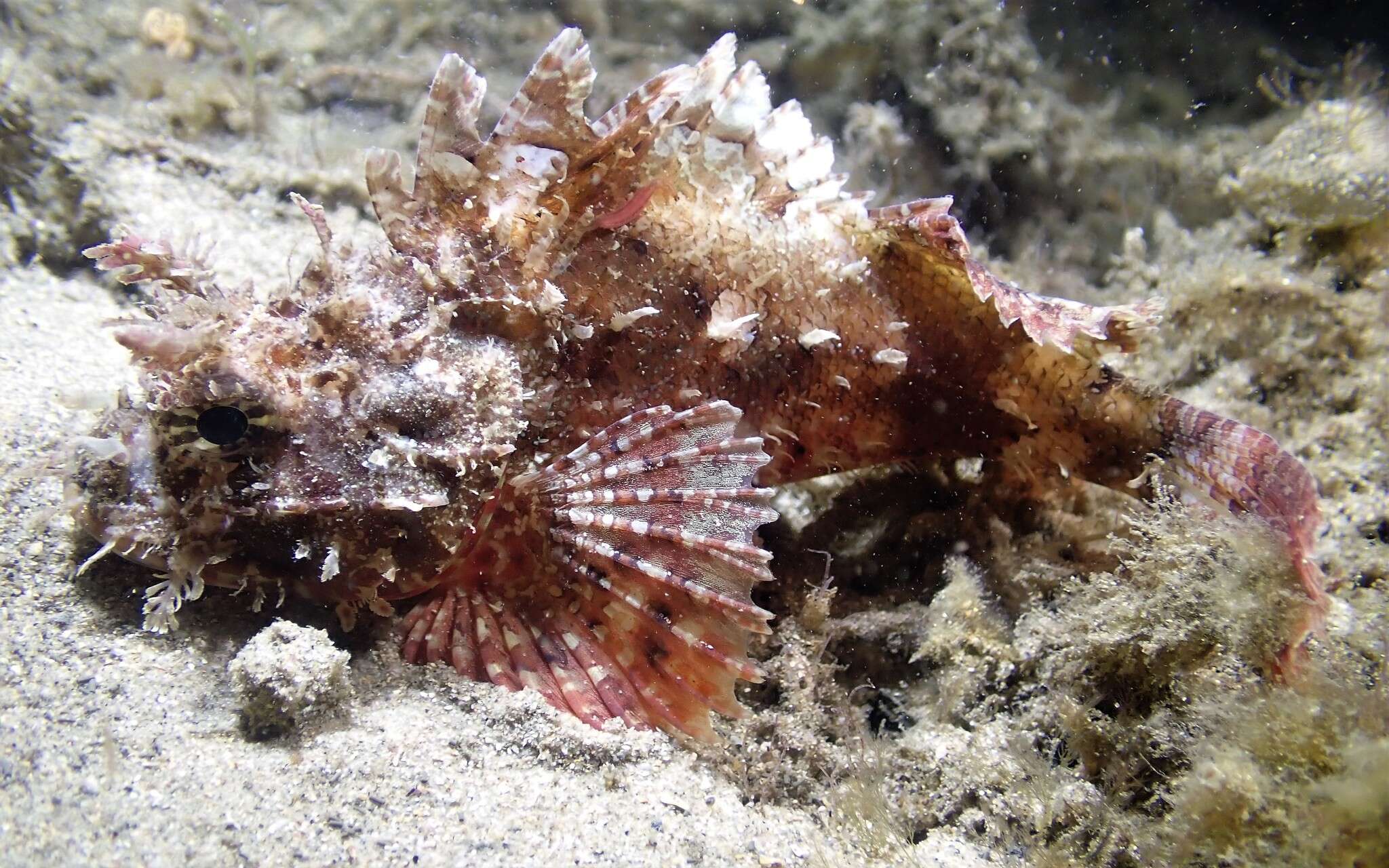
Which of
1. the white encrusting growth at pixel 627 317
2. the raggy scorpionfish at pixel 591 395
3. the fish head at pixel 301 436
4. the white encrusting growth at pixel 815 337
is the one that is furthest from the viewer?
the white encrusting growth at pixel 815 337

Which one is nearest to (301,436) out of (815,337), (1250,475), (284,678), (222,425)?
(222,425)

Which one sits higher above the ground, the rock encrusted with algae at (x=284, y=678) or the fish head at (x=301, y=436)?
the fish head at (x=301, y=436)

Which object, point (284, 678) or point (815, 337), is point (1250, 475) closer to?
point (815, 337)

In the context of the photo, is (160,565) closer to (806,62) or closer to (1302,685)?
(1302,685)

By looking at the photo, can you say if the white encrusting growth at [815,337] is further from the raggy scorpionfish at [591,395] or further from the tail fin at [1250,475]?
the tail fin at [1250,475]

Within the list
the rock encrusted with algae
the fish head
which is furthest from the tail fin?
the rock encrusted with algae

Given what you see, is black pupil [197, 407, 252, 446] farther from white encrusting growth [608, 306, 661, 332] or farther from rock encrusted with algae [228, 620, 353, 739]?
white encrusting growth [608, 306, 661, 332]

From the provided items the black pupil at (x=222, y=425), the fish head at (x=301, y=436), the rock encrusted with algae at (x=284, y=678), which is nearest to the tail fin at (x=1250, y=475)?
the fish head at (x=301, y=436)
